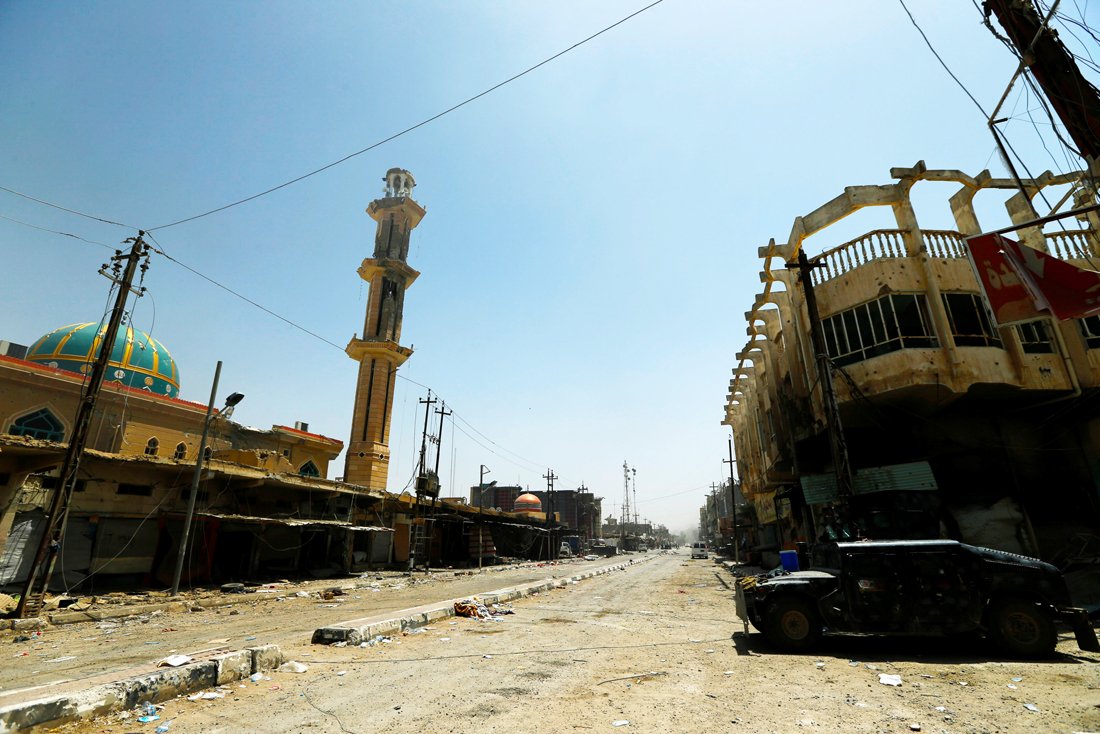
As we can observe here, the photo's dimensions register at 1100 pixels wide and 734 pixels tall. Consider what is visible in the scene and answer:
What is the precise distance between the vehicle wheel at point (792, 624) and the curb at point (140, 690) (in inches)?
275

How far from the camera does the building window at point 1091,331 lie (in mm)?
14484

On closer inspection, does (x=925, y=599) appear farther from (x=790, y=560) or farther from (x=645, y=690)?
(x=645, y=690)

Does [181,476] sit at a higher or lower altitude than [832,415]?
lower

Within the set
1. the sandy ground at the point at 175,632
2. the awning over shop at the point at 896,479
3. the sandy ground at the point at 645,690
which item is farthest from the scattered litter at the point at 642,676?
the awning over shop at the point at 896,479

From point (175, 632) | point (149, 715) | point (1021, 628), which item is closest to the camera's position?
point (149, 715)

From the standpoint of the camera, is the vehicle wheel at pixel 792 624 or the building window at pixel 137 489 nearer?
the vehicle wheel at pixel 792 624

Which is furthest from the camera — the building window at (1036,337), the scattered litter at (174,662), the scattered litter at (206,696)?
the building window at (1036,337)

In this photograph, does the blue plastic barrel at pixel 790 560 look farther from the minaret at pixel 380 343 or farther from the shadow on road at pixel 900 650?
the minaret at pixel 380 343

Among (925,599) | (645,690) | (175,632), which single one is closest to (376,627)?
(645,690)

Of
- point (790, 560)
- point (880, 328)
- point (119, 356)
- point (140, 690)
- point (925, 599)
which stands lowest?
point (140, 690)

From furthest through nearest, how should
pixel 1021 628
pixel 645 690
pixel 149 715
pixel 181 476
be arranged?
pixel 181 476, pixel 1021 628, pixel 645 690, pixel 149 715

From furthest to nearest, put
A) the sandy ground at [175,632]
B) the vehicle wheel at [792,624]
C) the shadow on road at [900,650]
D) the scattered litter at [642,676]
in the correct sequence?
the vehicle wheel at [792,624], the sandy ground at [175,632], the shadow on road at [900,650], the scattered litter at [642,676]

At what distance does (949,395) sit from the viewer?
45.2 feet

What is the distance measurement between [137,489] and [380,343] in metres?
19.5
